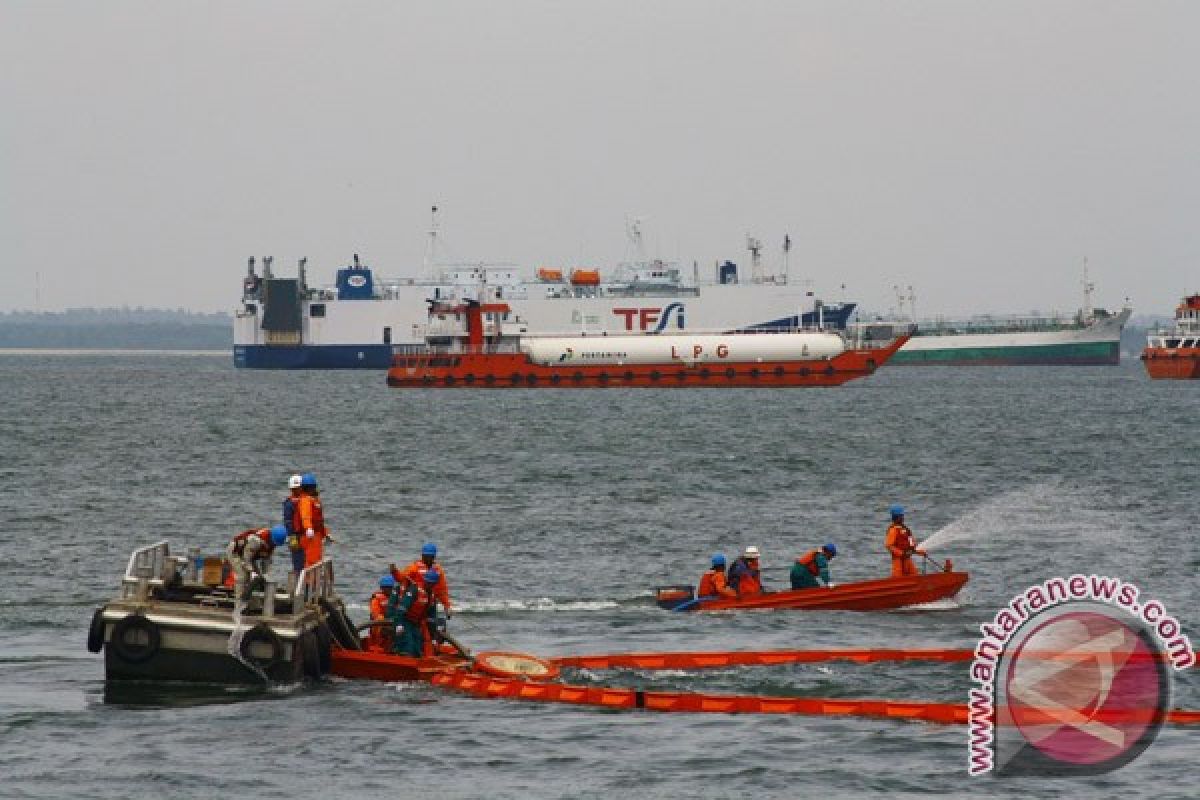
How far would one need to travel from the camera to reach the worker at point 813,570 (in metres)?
35.0

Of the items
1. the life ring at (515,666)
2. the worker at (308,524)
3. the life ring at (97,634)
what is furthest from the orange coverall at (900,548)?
the life ring at (97,634)

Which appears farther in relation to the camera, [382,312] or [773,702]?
[382,312]

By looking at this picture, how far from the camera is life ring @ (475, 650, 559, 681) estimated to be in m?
27.8

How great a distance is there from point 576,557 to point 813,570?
1005 cm

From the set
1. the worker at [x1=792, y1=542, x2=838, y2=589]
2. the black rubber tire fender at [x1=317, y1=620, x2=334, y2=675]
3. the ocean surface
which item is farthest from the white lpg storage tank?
the black rubber tire fender at [x1=317, y1=620, x2=334, y2=675]

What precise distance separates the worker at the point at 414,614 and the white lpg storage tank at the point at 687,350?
389 ft

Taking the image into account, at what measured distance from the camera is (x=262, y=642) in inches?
1040

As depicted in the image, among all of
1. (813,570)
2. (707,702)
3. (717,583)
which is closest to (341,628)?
(707,702)

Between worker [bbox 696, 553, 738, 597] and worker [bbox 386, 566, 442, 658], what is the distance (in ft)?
26.2

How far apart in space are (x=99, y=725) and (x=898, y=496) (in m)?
38.9

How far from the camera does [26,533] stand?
1885 inches

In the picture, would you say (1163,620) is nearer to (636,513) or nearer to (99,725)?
(99,725)

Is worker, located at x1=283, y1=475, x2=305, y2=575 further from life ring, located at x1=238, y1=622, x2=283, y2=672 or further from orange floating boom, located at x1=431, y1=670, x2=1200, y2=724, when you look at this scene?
orange floating boom, located at x1=431, y1=670, x2=1200, y2=724

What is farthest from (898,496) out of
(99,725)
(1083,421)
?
(1083,421)
